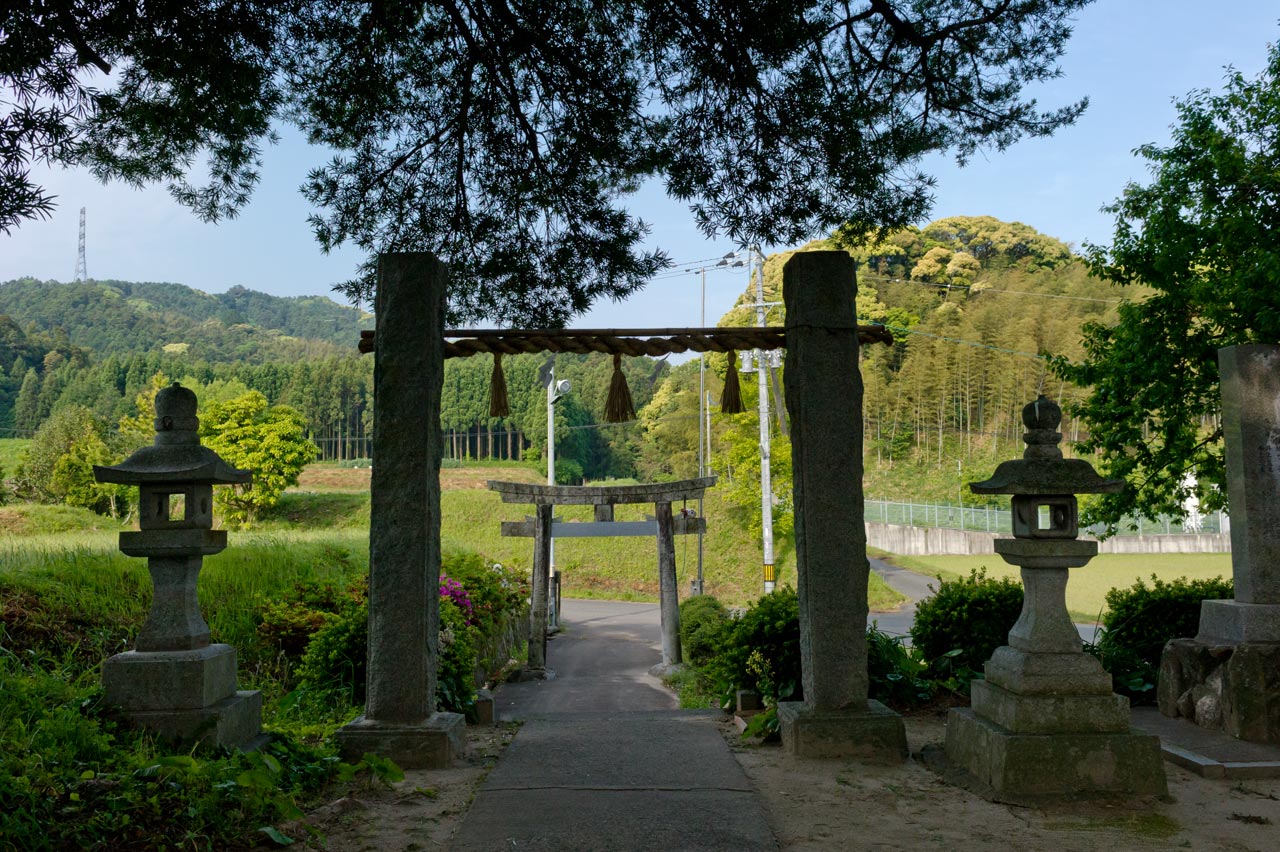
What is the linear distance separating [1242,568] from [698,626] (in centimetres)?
807

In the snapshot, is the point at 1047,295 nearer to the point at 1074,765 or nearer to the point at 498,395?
the point at 498,395

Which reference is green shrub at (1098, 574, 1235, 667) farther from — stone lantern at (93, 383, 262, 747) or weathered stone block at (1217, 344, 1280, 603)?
stone lantern at (93, 383, 262, 747)

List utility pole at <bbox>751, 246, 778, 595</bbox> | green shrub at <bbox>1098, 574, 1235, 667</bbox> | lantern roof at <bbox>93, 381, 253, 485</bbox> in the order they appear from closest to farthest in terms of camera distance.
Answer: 1. lantern roof at <bbox>93, 381, 253, 485</bbox>
2. green shrub at <bbox>1098, 574, 1235, 667</bbox>
3. utility pole at <bbox>751, 246, 778, 595</bbox>

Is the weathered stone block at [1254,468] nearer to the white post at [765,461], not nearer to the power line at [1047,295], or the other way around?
the white post at [765,461]

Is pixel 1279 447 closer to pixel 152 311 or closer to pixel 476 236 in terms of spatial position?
pixel 476 236

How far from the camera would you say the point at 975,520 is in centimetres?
2667

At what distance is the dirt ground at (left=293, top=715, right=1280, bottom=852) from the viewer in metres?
3.19

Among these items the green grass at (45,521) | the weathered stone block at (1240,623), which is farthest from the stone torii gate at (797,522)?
the green grass at (45,521)

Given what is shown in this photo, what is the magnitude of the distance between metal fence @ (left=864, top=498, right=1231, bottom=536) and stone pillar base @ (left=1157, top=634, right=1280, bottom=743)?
59.0ft

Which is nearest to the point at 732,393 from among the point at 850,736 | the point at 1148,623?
the point at 850,736

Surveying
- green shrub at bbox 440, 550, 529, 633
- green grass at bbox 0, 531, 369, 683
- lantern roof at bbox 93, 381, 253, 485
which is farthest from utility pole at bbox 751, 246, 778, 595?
lantern roof at bbox 93, 381, 253, 485

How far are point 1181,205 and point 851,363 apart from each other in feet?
23.8

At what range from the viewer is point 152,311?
106 meters

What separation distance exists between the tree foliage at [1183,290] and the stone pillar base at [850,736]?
633cm
